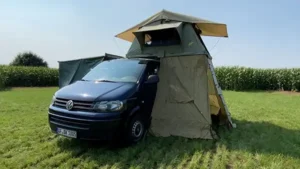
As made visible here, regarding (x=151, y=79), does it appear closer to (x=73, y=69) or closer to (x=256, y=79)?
(x=73, y=69)

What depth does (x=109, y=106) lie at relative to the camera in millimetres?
4504

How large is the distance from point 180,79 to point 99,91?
2.31 meters

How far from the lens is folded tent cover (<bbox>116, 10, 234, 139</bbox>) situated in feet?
19.4

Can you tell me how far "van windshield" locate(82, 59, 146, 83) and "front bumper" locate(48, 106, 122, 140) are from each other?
3.83 feet

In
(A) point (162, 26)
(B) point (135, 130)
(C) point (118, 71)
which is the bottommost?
(B) point (135, 130)

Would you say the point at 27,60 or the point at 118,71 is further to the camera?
the point at 27,60

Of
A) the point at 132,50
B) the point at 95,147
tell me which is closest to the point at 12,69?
the point at 132,50

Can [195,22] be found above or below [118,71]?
above

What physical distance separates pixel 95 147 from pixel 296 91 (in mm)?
21729

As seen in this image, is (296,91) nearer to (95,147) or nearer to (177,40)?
(177,40)

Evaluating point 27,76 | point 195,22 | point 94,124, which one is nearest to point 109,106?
point 94,124

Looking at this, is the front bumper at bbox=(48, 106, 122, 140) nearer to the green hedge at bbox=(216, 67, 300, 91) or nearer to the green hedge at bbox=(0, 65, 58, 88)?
the green hedge at bbox=(216, 67, 300, 91)

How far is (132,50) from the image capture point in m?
7.17

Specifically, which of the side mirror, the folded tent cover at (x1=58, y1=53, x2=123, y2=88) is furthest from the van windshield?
the folded tent cover at (x1=58, y1=53, x2=123, y2=88)
